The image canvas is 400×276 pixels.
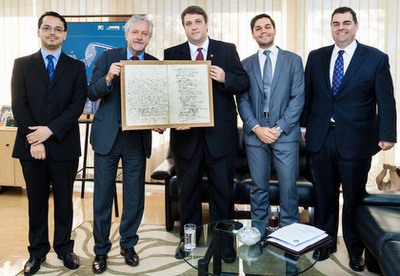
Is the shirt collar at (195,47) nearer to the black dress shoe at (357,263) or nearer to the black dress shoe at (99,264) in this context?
the black dress shoe at (99,264)

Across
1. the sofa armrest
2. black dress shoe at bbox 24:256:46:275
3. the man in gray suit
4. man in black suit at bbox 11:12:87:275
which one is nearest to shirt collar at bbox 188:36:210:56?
the man in gray suit

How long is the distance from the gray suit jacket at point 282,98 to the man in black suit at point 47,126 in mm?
1139

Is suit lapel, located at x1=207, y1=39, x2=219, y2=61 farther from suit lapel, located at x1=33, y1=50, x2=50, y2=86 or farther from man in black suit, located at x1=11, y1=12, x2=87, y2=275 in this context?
suit lapel, located at x1=33, y1=50, x2=50, y2=86

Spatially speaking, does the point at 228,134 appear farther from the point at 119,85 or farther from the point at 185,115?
the point at 119,85

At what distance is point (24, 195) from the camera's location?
4344mm

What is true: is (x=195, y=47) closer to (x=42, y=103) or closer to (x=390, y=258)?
(x=42, y=103)

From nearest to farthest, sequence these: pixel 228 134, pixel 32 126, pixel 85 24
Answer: pixel 32 126, pixel 228 134, pixel 85 24

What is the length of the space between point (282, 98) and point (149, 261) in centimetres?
144

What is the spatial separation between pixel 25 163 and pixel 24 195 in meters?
2.20

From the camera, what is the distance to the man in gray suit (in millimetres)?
2574

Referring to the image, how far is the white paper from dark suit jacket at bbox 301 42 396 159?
2.57 ft

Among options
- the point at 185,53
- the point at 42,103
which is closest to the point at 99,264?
the point at 42,103

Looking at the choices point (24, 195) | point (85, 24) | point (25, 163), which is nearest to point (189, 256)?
point (25, 163)

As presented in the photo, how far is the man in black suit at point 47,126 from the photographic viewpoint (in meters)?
2.36
